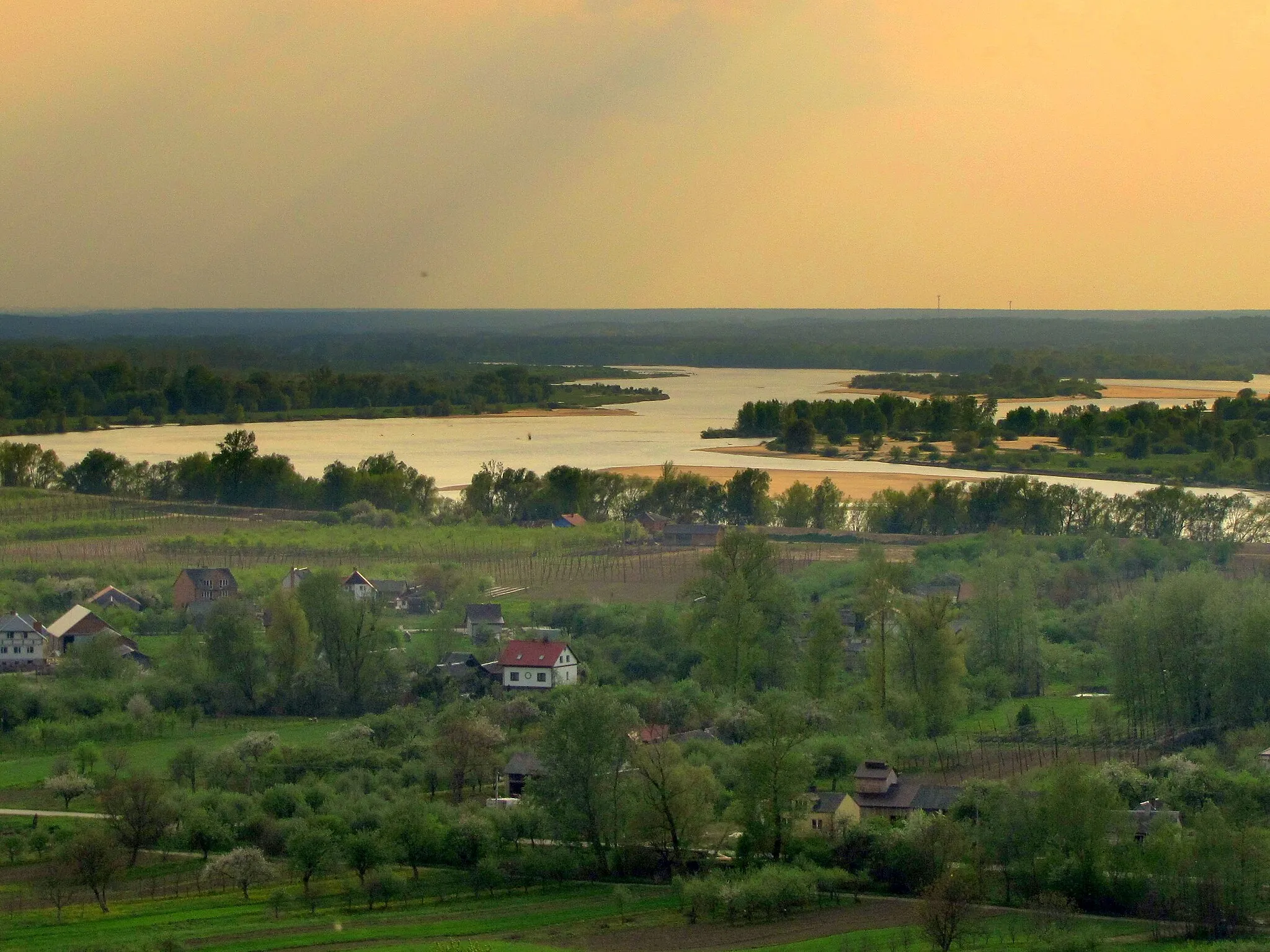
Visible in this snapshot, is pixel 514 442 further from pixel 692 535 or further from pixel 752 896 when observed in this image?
pixel 752 896

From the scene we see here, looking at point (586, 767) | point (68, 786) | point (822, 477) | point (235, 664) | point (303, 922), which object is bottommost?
point (822, 477)

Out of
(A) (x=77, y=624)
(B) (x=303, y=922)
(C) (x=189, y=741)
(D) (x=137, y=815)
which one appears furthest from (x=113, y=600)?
(B) (x=303, y=922)

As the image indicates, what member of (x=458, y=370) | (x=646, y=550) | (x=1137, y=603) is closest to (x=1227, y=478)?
(x=646, y=550)

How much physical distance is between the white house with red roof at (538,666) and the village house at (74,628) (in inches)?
321

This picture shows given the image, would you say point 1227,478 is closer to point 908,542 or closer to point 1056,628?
point 908,542

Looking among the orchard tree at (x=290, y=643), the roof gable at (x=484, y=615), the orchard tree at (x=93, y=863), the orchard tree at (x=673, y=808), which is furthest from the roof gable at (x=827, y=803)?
the roof gable at (x=484, y=615)

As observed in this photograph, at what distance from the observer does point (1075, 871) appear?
61.7 ft

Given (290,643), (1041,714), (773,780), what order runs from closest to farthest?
(773,780) < (1041,714) < (290,643)

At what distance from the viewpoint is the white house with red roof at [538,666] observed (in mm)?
30000

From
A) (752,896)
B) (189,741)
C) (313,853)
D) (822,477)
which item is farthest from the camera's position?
(822,477)

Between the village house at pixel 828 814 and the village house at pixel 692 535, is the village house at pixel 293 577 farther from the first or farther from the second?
the village house at pixel 828 814

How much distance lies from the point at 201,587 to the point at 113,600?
6.05 feet

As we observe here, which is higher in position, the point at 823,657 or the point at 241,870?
the point at 823,657

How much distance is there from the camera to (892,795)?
2231 cm
